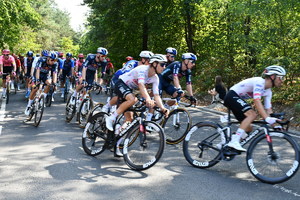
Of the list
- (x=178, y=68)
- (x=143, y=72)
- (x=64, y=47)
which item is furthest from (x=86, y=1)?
(x=64, y=47)

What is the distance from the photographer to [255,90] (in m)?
5.63

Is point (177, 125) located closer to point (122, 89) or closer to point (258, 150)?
point (122, 89)

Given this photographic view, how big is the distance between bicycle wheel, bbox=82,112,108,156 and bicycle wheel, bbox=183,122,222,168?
169cm

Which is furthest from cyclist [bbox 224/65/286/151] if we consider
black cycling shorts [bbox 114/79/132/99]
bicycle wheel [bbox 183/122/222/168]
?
black cycling shorts [bbox 114/79/132/99]

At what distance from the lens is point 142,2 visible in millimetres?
25578

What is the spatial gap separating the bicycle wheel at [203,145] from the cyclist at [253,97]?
0.37m

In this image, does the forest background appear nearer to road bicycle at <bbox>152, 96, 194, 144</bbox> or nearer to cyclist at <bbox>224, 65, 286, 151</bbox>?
road bicycle at <bbox>152, 96, 194, 144</bbox>

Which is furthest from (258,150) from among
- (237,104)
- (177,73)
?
(177,73)

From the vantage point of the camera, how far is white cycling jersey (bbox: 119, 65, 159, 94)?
248 inches

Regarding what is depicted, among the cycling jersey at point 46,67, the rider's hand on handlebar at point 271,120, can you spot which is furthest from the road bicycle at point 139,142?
the cycling jersey at point 46,67

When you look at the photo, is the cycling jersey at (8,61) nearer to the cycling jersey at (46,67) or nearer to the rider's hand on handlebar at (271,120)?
the cycling jersey at (46,67)

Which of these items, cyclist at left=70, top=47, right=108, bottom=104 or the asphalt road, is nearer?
the asphalt road

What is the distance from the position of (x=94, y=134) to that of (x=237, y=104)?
2850 millimetres

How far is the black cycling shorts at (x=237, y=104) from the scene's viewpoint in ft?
19.2
